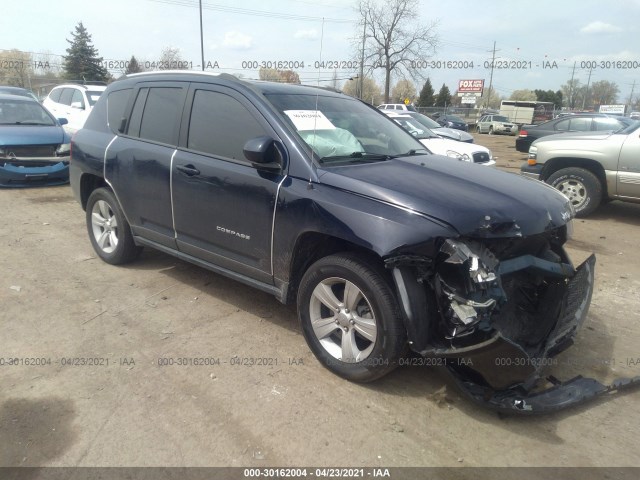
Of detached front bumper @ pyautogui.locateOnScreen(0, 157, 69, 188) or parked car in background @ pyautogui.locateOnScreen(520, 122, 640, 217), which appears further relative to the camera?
detached front bumper @ pyautogui.locateOnScreen(0, 157, 69, 188)

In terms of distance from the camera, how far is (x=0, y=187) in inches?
349

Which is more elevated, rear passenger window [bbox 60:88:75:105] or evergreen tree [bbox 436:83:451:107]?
evergreen tree [bbox 436:83:451:107]

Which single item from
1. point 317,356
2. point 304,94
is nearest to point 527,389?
point 317,356

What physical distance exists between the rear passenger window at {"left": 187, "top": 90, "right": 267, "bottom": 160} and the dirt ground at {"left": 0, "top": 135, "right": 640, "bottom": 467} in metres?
1.41

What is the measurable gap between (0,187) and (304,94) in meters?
7.57

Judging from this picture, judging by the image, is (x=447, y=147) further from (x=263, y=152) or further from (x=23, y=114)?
(x=23, y=114)

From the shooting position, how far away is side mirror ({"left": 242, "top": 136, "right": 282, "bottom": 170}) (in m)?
3.24

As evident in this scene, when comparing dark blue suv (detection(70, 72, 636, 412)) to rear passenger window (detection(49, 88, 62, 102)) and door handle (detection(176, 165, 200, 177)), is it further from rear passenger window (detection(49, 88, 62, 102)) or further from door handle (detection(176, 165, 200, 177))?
rear passenger window (detection(49, 88, 62, 102))

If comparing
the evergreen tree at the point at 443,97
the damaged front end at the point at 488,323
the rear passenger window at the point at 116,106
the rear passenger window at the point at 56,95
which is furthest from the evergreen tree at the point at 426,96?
the damaged front end at the point at 488,323

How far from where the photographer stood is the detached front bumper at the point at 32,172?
8625mm

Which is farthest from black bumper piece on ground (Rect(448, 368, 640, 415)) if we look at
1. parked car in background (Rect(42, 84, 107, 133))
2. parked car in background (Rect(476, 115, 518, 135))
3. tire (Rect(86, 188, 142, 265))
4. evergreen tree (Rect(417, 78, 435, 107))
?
evergreen tree (Rect(417, 78, 435, 107))

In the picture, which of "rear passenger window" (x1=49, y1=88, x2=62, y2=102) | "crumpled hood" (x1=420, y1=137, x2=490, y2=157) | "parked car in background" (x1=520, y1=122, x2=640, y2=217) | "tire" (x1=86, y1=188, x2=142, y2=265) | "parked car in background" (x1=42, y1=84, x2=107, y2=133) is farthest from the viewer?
"rear passenger window" (x1=49, y1=88, x2=62, y2=102)

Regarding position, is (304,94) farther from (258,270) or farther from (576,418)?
(576,418)

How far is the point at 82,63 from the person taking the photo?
4191 cm
